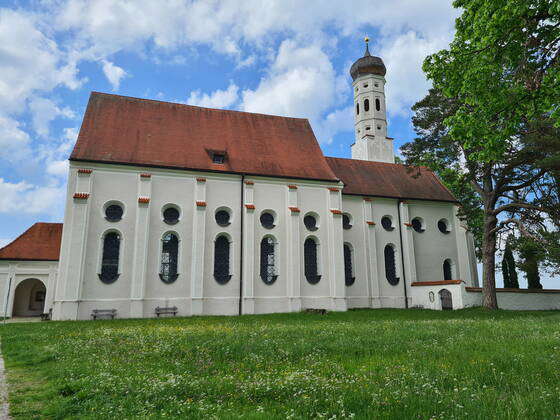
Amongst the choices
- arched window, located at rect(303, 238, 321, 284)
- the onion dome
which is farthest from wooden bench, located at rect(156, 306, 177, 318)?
the onion dome

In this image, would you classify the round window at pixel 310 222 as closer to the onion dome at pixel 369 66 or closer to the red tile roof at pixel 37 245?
the red tile roof at pixel 37 245

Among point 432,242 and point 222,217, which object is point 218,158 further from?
point 432,242

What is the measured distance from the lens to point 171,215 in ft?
76.9

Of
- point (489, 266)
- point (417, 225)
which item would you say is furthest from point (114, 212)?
point (489, 266)

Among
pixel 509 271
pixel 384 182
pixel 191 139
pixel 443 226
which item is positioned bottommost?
pixel 509 271

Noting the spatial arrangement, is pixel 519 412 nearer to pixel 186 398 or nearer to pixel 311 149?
pixel 186 398

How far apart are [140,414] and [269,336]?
6652mm

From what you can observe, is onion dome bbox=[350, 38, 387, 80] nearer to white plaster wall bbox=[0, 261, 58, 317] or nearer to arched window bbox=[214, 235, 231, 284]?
arched window bbox=[214, 235, 231, 284]

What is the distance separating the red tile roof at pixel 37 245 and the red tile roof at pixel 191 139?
30.6 feet

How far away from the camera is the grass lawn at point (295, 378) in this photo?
4.33m

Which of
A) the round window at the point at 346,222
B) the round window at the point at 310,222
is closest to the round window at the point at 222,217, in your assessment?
the round window at the point at 310,222

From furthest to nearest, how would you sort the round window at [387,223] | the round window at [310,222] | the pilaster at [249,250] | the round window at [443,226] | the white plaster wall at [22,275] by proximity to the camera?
the round window at [443,226] → the round window at [387,223] → the round window at [310,222] → the white plaster wall at [22,275] → the pilaster at [249,250]

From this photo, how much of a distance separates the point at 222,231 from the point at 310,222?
6137 millimetres

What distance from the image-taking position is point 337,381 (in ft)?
17.6
